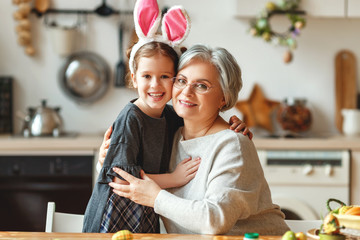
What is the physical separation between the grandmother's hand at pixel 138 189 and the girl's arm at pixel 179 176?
0.22 ft

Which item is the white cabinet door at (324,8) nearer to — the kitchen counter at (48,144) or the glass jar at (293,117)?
the glass jar at (293,117)

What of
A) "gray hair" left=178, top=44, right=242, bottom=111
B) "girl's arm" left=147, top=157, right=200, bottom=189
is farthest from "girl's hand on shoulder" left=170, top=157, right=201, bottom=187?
"gray hair" left=178, top=44, right=242, bottom=111

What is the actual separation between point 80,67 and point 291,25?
1514 mm

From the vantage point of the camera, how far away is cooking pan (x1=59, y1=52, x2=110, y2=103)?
12.7ft

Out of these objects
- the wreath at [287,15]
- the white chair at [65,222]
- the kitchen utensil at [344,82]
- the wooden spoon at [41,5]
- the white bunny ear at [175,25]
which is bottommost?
the white chair at [65,222]

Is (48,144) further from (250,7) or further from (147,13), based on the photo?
(147,13)

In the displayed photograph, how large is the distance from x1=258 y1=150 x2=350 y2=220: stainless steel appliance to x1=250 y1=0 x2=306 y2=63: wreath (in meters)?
0.79

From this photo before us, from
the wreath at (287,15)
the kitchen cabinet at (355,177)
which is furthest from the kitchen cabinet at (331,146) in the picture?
the wreath at (287,15)

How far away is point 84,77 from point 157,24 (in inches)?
84.7

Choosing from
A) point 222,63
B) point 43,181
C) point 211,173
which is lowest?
point 43,181

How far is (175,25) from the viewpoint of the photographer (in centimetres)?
183

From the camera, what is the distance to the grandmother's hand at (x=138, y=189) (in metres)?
1.64

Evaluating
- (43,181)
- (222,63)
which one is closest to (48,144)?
(43,181)

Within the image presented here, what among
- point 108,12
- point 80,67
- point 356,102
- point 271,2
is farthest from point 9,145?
point 356,102
